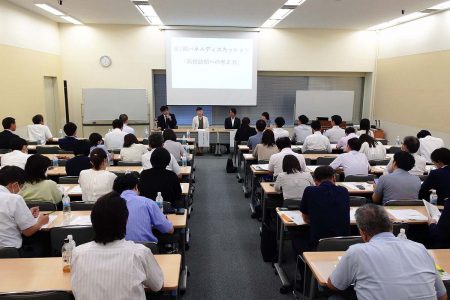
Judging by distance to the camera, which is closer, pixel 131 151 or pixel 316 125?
pixel 131 151

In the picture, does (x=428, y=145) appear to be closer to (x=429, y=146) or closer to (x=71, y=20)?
(x=429, y=146)

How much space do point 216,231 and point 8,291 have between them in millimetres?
3258

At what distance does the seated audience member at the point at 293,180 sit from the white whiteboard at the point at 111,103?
296 inches

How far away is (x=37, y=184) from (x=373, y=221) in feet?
10.5

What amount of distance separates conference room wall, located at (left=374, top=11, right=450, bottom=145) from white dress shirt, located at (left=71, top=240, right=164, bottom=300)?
8162 mm

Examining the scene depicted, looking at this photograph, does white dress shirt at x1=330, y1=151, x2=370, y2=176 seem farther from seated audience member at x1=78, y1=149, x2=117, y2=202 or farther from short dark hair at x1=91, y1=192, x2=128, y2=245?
short dark hair at x1=91, y1=192, x2=128, y2=245

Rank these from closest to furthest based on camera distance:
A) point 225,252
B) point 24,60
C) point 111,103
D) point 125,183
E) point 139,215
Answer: point 139,215
point 125,183
point 225,252
point 24,60
point 111,103

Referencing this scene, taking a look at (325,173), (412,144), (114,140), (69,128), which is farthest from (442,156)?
(69,128)

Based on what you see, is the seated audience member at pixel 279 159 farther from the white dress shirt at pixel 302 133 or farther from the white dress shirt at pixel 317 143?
the white dress shirt at pixel 302 133

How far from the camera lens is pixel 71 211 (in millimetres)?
3582

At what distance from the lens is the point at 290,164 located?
13.5 feet

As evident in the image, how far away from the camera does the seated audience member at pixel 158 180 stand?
3744 millimetres

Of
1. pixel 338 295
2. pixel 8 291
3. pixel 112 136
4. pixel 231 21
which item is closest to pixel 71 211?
pixel 8 291

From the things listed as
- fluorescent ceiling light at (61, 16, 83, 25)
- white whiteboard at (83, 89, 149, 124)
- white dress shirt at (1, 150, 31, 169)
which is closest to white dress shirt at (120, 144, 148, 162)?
white dress shirt at (1, 150, 31, 169)
